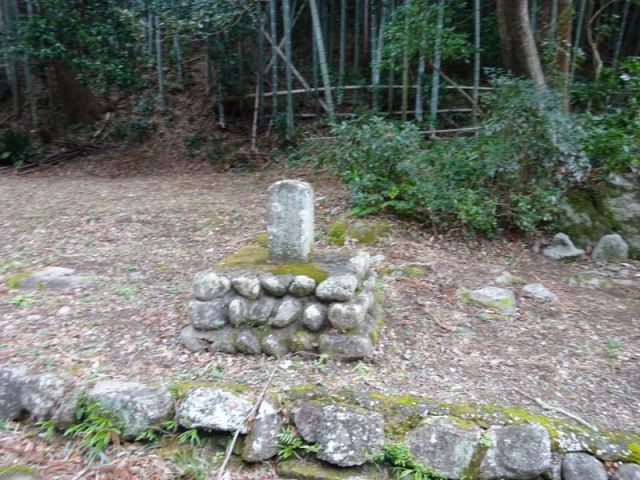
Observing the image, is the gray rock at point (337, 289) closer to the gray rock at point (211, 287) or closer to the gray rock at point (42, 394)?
the gray rock at point (211, 287)

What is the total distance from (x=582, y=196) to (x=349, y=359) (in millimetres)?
3075

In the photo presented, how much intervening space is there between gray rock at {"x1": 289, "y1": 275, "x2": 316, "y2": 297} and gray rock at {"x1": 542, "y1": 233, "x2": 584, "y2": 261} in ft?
8.08

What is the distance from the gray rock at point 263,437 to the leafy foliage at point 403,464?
1.57 feet

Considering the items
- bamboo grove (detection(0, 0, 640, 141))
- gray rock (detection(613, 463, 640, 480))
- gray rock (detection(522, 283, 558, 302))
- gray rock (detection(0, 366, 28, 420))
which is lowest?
gray rock (detection(613, 463, 640, 480))

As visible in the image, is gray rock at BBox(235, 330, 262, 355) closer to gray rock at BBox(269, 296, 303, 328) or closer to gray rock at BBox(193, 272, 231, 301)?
gray rock at BBox(269, 296, 303, 328)

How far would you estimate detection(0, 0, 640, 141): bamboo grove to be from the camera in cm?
569

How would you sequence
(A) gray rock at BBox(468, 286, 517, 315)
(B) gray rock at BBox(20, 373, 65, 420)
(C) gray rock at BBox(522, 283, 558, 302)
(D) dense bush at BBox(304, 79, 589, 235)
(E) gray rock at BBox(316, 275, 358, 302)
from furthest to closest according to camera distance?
(D) dense bush at BBox(304, 79, 589, 235)
(C) gray rock at BBox(522, 283, 558, 302)
(A) gray rock at BBox(468, 286, 517, 315)
(E) gray rock at BBox(316, 275, 358, 302)
(B) gray rock at BBox(20, 373, 65, 420)

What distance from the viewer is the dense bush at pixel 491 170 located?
439 cm

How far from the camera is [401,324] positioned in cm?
332

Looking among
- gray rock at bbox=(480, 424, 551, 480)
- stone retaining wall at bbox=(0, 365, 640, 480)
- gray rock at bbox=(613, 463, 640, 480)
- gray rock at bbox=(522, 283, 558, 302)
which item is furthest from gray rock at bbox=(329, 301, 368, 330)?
gray rock at bbox=(522, 283, 558, 302)

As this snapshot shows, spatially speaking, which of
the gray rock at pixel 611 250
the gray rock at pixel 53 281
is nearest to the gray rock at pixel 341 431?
the gray rock at pixel 53 281

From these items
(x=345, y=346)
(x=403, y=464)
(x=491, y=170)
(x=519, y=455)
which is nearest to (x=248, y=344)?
(x=345, y=346)

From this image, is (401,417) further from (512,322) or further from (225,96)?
(225,96)

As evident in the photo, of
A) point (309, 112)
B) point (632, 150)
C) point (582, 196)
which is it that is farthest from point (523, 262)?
point (309, 112)
